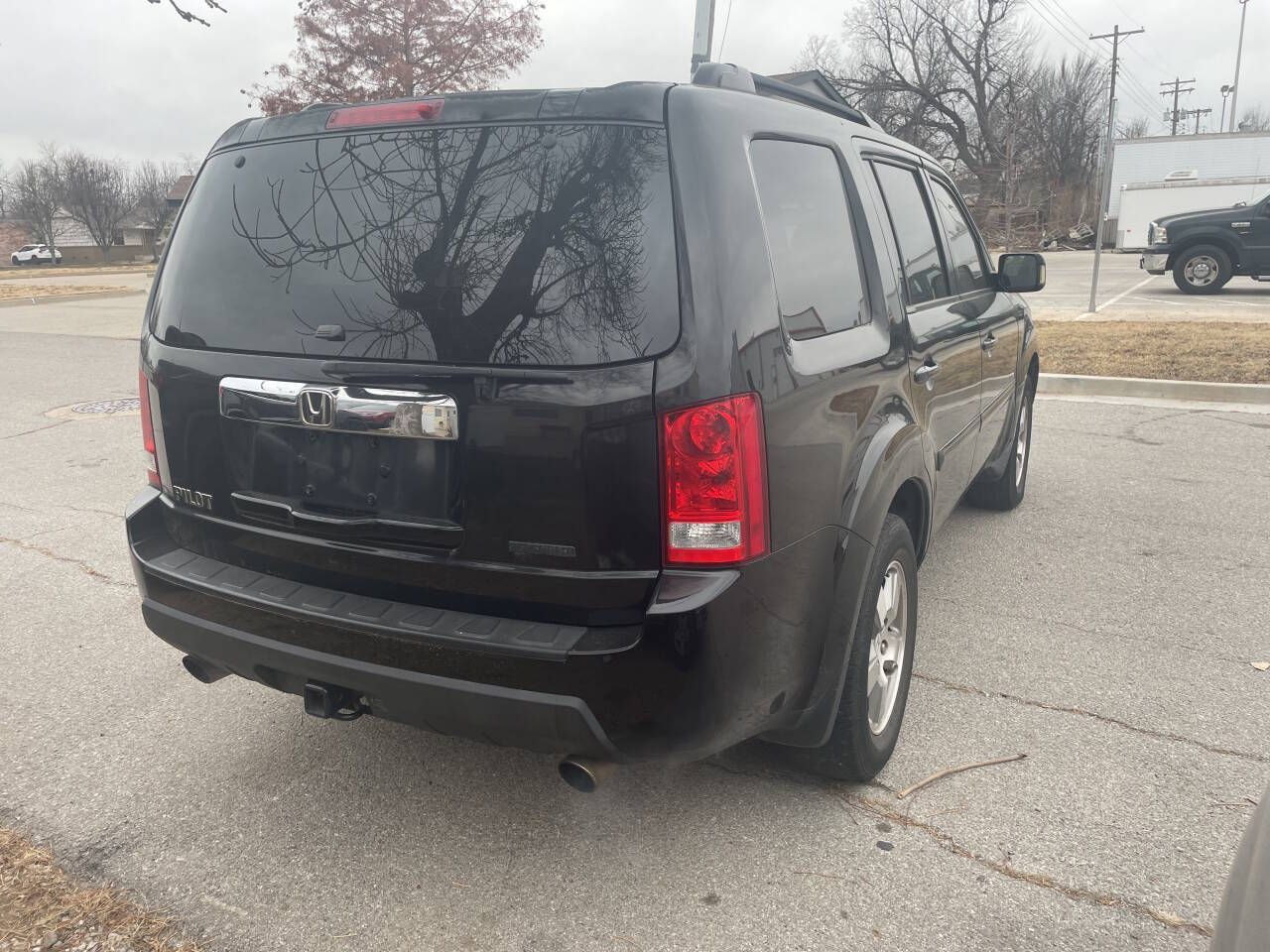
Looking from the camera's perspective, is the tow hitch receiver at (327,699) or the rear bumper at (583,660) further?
the tow hitch receiver at (327,699)

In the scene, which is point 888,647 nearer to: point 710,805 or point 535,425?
point 710,805

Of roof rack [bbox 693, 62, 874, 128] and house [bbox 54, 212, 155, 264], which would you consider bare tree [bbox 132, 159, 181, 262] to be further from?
roof rack [bbox 693, 62, 874, 128]

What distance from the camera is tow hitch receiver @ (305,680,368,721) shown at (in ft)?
7.57

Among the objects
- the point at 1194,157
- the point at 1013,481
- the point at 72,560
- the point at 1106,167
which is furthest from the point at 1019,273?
the point at 1194,157

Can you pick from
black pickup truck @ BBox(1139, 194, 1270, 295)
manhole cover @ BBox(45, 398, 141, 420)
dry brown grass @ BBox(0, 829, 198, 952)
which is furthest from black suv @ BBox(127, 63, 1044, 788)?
black pickup truck @ BBox(1139, 194, 1270, 295)

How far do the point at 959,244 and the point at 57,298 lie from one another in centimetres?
2548

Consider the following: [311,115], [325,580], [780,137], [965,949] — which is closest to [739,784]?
[965,949]

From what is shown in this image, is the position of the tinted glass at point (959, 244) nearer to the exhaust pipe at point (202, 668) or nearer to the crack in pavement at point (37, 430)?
the exhaust pipe at point (202, 668)

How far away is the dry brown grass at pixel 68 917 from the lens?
2182 mm

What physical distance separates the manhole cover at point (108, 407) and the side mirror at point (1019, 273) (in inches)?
283

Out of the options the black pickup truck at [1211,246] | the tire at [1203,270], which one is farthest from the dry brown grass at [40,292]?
the tire at [1203,270]

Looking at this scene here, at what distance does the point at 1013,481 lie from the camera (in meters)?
5.29

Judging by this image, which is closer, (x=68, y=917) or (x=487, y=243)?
(x=487, y=243)

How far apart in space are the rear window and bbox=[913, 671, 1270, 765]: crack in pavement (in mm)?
2002
